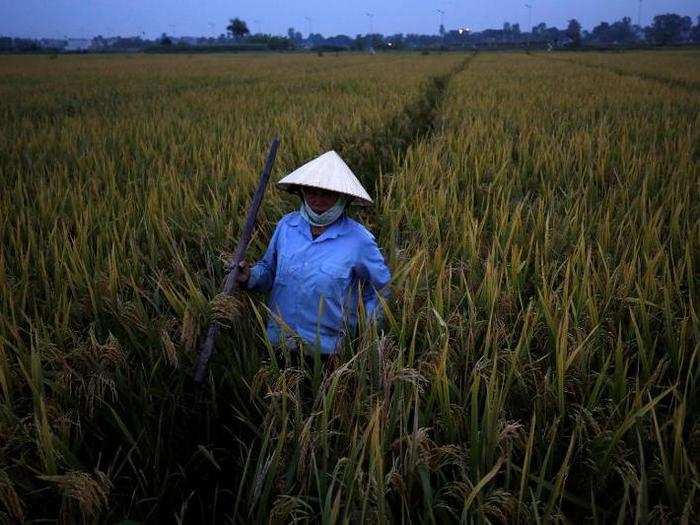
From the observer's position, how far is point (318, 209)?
64.6 inches

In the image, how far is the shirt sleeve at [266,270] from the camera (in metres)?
1.72

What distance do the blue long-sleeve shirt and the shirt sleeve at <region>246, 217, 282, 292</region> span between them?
0.08ft

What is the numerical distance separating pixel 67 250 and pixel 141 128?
12.6 ft

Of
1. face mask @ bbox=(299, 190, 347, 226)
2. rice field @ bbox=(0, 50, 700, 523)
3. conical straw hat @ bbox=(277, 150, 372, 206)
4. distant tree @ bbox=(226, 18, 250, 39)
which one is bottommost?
rice field @ bbox=(0, 50, 700, 523)

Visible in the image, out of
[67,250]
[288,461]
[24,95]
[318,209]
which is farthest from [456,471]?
[24,95]

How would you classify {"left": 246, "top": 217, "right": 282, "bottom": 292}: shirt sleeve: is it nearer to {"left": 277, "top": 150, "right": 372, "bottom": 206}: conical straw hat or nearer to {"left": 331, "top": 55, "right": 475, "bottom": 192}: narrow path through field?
{"left": 277, "top": 150, "right": 372, "bottom": 206}: conical straw hat

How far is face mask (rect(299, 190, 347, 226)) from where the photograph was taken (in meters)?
1.59

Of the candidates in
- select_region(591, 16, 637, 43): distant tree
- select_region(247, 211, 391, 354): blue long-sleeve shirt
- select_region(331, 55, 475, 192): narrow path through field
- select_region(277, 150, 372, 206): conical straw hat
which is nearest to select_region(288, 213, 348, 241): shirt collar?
select_region(247, 211, 391, 354): blue long-sleeve shirt

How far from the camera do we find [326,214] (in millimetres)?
1591

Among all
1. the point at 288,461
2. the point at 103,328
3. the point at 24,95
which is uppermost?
the point at 24,95

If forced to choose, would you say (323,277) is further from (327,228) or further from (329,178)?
(329,178)

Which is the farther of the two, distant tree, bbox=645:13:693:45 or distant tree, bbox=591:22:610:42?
distant tree, bbox=591:22:610:42

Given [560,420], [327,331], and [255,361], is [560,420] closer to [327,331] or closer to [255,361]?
[327,331]

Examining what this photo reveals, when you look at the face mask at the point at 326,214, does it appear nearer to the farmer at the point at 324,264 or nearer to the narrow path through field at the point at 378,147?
the farmer at the point at 324,264
